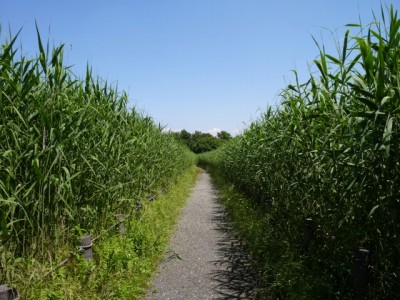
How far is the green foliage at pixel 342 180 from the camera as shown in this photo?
235 centimetres

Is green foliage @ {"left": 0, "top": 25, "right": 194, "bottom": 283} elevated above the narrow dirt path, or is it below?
above

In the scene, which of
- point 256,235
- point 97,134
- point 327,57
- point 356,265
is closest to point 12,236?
point 97,134

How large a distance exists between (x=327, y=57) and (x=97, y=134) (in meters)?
3.05

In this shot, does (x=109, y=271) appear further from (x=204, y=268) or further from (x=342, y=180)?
(x=342, y=180)

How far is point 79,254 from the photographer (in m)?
3.53

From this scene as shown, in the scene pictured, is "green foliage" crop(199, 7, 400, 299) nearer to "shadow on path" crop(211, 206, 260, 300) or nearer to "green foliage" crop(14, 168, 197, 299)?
"shadow on path" crop(211, 206, 260, 300)

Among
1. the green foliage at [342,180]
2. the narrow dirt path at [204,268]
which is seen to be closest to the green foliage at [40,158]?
the narrow dirt path at [204,268]

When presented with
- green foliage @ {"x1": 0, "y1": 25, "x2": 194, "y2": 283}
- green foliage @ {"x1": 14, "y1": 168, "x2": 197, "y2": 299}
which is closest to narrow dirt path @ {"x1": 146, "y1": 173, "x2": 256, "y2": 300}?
green foliage @ {"x1": 14, "y1": 168, "x2": 197, "y2": 299}

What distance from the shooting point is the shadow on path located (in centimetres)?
379

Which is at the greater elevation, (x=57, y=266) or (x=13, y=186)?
(x=13, y=186)

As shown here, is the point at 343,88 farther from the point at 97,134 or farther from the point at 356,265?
the point at 97,134

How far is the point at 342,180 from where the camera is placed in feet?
10.3

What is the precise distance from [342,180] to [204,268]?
245cm

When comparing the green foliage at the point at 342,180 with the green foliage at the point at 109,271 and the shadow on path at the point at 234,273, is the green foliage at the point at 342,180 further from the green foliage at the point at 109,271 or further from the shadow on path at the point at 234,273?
the green foliage at the point at 109,271
